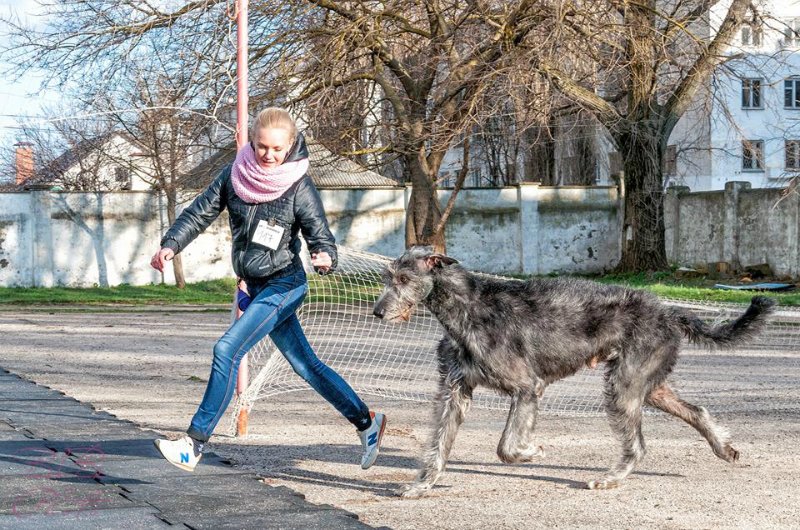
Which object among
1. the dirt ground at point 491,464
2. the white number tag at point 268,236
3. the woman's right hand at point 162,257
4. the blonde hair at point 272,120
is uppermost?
the blonde hair at point 272,120

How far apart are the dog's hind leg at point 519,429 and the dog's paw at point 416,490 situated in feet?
1.70

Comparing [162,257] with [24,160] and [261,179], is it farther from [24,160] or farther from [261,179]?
[24,160]

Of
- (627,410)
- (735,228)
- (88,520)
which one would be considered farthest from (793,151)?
(88,520)

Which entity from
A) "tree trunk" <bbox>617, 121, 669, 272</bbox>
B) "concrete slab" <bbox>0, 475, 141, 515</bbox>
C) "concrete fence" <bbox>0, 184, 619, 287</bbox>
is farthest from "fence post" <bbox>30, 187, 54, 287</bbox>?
"concrete slab" <bbox>0, 475, 141, 515</bbox>

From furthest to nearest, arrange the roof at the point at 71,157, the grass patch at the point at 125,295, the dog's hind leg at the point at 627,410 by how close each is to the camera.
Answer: the roof at the point at 71,157 → the grass patch at the point at 125,295 → the dog's hind leg at the point at 627,410

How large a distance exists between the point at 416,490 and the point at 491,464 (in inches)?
43.8

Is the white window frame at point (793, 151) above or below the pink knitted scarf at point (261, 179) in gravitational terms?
above

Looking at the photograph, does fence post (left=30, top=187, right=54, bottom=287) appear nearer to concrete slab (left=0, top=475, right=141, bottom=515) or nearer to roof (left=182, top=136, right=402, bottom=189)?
roof (left=182, top=136, right=402, bottom=189)

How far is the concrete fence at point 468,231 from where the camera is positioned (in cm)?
2869

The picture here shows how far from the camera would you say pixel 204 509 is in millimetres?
5711

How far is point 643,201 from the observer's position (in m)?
29.3

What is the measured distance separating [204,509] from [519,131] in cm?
1484

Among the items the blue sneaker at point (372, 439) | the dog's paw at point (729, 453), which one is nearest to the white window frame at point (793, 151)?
the dog's paw at point (729, 453)

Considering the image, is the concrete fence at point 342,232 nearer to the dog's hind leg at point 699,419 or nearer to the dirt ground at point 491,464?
the dirt ground at point 491,464
